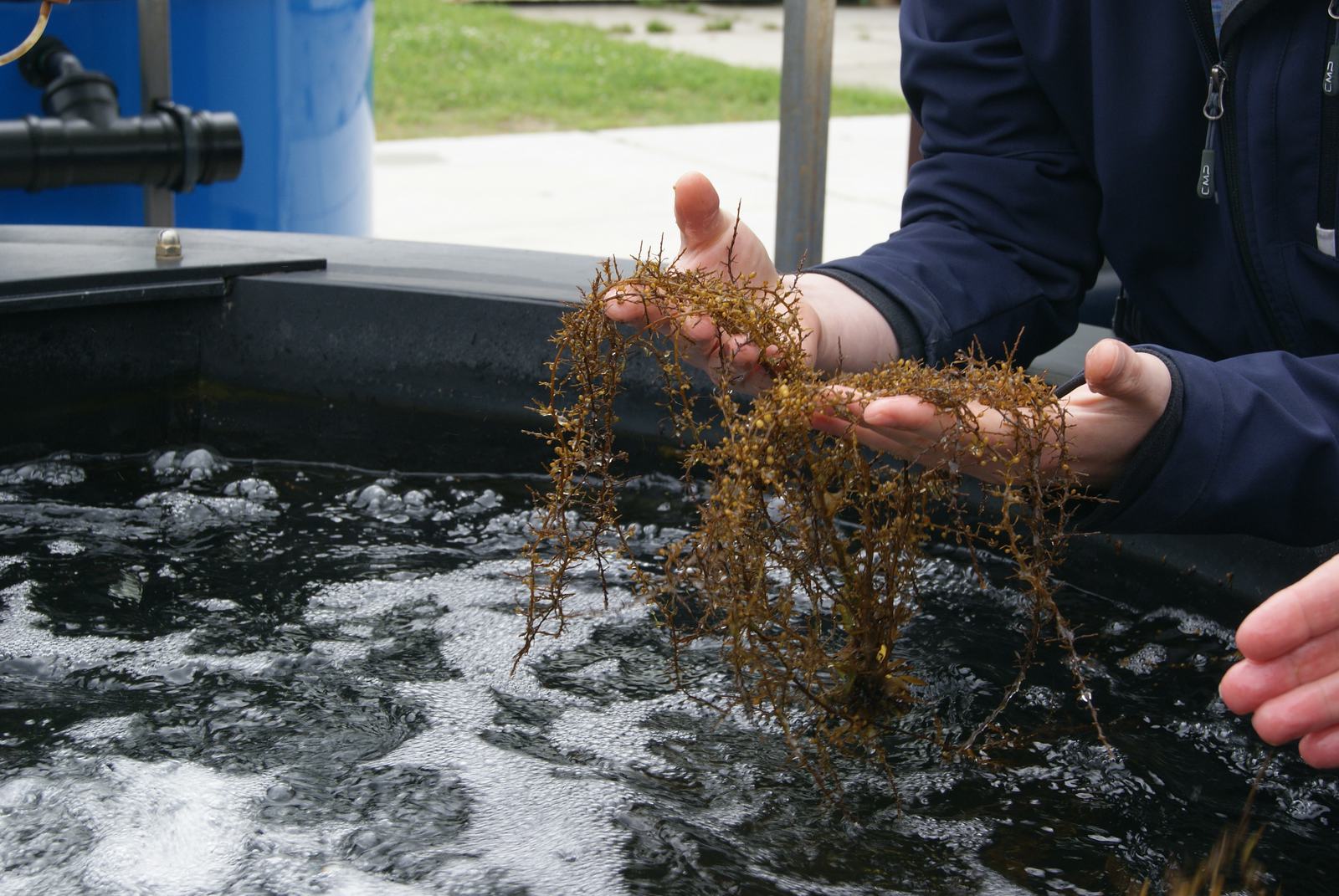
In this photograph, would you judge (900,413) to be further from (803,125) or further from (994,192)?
(803,125)

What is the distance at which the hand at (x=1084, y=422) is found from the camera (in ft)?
3.51

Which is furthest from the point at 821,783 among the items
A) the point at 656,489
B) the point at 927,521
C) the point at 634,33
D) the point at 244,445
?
the point at 634,33

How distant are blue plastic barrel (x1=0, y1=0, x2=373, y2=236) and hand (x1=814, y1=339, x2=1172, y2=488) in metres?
2.25

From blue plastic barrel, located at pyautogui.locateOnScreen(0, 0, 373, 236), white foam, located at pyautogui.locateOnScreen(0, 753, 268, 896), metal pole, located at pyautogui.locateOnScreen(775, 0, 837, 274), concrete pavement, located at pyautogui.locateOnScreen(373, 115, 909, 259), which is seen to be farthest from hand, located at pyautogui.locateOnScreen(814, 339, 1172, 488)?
concrete pavement, located at pyautogui.locateOnScreen(373, 115, 909, 259)

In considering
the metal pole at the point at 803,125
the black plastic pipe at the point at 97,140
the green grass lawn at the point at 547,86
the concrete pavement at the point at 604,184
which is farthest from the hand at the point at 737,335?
the green grass lawn at the point at 547,86

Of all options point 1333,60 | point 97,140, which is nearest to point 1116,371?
point 1333,60

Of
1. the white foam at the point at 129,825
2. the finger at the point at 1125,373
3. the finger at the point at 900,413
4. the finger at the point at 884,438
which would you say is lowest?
the white foam at the point at 129,825

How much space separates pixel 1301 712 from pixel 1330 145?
62 centimetres

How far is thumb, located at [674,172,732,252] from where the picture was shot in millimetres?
1253

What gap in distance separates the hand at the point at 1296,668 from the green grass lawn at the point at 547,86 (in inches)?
253

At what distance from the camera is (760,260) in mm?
1357

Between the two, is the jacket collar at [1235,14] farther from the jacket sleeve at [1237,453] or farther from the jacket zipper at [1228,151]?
the jacket sleeve at [1237,453]

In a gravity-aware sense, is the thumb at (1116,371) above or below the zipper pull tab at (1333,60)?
below

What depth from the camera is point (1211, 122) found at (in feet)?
4.65
